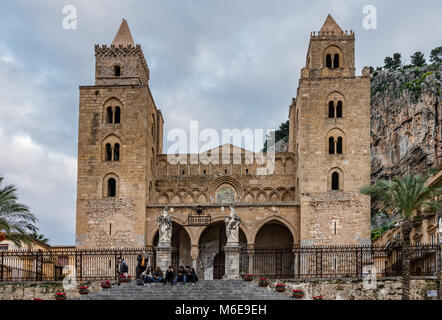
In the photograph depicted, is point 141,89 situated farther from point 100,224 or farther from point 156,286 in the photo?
point 156,286

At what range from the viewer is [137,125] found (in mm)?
44344

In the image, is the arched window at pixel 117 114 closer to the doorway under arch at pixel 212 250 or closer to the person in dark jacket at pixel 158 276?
the doorway under arch at pixel 212 250

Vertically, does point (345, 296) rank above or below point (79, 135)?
below

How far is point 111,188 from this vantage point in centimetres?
4434

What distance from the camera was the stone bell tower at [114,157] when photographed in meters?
42.6

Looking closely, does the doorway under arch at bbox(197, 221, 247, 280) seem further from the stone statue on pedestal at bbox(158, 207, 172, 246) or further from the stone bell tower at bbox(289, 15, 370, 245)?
the stone statue on pedestal at bbox(158, 207, 172, 246)

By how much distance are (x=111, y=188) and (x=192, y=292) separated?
1701cm

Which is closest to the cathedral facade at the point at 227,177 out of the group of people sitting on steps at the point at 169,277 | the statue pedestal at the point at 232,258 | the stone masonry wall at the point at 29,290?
the statue pedestal at the point at 232,258

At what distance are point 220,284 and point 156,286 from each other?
8.91 ft

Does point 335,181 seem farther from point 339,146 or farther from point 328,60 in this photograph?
point 328,60

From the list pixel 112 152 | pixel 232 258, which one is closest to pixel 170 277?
pixel 232 258

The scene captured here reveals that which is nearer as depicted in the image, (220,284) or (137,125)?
(220,284)

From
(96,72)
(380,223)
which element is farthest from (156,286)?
(380,223)

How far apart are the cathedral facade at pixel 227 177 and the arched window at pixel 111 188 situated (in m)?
0.07
